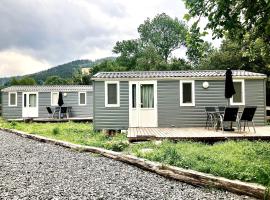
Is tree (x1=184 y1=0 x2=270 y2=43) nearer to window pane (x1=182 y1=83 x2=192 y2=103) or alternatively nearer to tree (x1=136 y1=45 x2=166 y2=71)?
window pane (x1=182 y1=83 x2=192 y2=103)

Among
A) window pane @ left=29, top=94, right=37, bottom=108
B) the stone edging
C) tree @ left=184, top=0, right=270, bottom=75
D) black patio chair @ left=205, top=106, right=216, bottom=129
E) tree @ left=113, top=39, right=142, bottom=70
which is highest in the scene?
tree @ left=113, top=39, right=142, bottom=70

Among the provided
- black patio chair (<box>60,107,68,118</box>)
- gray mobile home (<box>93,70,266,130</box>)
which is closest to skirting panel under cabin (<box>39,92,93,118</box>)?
black patio chair (<box>60,107,68,118</box>)

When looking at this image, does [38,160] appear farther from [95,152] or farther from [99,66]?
[99,66]

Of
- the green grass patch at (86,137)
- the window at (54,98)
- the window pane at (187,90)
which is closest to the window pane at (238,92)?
the window pane at (187,90)

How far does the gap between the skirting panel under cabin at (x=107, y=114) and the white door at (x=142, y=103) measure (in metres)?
0.29

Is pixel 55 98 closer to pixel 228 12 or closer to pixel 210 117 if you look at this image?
pixel 210 117

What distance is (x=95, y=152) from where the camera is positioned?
8.24m

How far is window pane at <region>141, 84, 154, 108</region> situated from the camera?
13.7 metres

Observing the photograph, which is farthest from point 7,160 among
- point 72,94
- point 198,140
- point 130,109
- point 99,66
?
point 99,66

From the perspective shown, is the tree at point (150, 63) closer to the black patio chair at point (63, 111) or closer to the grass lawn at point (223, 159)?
the black patio chair at point (63, 111)

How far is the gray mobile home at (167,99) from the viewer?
13.5 metres

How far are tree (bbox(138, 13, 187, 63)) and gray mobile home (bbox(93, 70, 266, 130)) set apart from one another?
107 feet

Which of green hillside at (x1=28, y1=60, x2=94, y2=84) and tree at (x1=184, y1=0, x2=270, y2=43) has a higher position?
green hillside at (x1=28, y1=60, x2=94, y2=84)

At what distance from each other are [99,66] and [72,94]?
24309 millimetres
